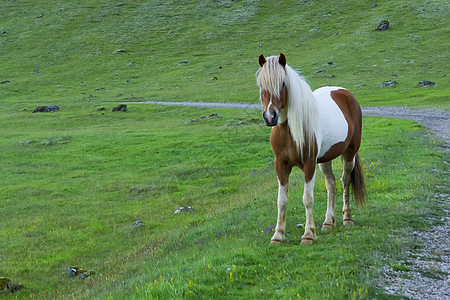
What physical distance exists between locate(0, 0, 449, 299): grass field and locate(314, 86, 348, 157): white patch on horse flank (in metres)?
2.04

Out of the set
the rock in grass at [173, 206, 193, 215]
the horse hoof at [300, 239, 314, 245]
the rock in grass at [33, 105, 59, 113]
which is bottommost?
the rock in grass at [33, 105, 59, 113]

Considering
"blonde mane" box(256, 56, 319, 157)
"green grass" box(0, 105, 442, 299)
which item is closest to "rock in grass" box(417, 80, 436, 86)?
"green grass" box(0, 105, 442, 299)

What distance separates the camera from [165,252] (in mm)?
11586

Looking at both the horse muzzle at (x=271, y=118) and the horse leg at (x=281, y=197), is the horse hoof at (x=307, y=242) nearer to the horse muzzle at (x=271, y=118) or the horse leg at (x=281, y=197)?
the horse leg at (x=281, y=197)

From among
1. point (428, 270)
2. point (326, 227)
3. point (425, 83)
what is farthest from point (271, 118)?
point (425, 83)

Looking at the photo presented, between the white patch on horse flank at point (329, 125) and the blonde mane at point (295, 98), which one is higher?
the blonde mane at point (295, 98)

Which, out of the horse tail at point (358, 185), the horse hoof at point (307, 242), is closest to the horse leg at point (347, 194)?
the horse tail at point (358, 185)

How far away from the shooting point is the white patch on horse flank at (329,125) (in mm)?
9336

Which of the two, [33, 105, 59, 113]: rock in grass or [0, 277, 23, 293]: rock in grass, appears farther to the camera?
[33, 105, 59, 113]: rock in grass

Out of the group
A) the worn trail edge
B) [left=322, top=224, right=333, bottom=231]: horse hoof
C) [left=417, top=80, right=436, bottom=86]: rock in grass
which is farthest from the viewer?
A: [left=417, top=80, right=436, bottom=86]: rock in grass

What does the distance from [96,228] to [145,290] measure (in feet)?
33.9

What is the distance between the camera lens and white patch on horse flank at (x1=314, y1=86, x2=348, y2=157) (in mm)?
9336

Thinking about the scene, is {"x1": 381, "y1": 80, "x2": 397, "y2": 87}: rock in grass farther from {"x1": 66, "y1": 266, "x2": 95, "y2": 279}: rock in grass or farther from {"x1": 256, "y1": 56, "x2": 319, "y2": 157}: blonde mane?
{"x1": 66, "y1": 266, "x2": 95, "y2": 279}: rock in grass

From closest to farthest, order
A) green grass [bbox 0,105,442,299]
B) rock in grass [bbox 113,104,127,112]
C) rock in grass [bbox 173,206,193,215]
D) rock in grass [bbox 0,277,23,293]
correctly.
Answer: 1. green grass [bbox 0,105,442,299]
2. rock in grass [bbox 0,277,23,293]
3. rock in grass [bbox 173,206,193,215]
4. rock in grass [bbox 113,104,127,112]
